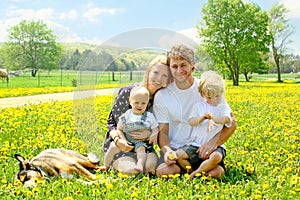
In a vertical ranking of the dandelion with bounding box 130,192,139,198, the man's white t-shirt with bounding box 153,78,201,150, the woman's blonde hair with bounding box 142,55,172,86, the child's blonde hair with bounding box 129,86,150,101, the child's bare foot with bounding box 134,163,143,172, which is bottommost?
the dandelion with bounding box 130,192,139,198

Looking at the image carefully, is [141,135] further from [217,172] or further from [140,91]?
[217,172]

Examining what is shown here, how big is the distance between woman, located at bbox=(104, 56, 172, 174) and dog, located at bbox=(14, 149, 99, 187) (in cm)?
38

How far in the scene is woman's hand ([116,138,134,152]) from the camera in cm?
458

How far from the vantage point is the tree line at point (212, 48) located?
4691 mm

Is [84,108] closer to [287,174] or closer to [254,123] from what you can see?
[287,174]

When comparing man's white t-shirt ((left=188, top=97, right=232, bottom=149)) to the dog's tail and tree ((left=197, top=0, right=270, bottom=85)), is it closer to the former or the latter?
the dog's tail

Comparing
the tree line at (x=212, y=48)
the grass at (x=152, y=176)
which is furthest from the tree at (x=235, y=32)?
the grass at (x=152, y=176)

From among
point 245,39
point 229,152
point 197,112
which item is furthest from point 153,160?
point 245,39

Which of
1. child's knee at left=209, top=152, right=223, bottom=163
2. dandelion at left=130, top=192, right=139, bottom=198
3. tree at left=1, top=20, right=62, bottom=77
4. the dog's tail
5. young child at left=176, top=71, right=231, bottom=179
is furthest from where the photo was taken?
tree at left=1, top=20, right=62, bottom=77

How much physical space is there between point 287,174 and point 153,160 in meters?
1.57

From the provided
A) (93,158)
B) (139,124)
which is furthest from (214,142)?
(93,158)

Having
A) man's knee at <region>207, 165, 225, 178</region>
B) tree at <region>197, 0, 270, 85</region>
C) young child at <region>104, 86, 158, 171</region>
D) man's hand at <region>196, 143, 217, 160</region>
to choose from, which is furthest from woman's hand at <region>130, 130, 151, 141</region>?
tree at <region>197, 0, 270, 85</region>

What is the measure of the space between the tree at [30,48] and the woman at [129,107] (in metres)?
69.9

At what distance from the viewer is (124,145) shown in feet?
15.1
